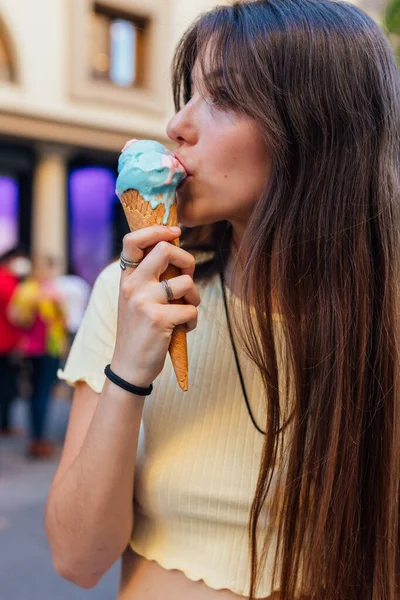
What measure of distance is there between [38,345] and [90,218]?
705 centimetres

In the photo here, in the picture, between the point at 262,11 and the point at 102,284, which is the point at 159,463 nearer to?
the point at 102,284

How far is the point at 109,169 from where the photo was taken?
38.4 ft

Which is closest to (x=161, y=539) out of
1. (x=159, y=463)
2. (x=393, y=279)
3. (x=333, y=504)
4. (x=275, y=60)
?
(x=159, y=463)

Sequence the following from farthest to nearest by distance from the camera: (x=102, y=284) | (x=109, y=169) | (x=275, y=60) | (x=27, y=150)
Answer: (x=109, y=169)
(x=27, y=150)
(x=102, y=284)
(x=275, y=60)

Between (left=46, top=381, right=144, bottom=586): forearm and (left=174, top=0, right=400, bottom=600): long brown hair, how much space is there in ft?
0.84

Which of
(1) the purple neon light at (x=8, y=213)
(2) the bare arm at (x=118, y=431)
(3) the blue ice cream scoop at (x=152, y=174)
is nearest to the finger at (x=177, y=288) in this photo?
(2) the bare arm at (x=118, y=431)

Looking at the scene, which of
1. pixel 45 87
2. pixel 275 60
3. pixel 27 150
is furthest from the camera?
pixel 27 150

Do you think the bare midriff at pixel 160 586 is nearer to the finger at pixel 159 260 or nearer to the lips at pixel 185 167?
the finger at pixel 159 260

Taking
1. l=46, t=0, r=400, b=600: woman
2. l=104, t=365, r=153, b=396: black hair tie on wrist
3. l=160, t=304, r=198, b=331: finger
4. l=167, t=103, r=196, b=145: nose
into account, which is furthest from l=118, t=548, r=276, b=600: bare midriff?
l=167, t=103, r=196, b=145: nose

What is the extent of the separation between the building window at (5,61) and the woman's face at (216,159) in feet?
30.9

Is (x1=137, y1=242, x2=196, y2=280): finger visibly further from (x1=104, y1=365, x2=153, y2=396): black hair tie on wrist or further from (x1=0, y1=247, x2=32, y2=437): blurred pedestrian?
(x1=0, y1=247, x2=32, y2=437): blurred pedestrian

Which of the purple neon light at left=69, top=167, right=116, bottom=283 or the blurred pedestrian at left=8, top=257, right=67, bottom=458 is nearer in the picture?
the blurred pedestrian at left=8, top=257, right=67, bottom=458

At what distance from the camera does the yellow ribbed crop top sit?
1.18m

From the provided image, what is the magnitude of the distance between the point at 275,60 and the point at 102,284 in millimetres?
600
